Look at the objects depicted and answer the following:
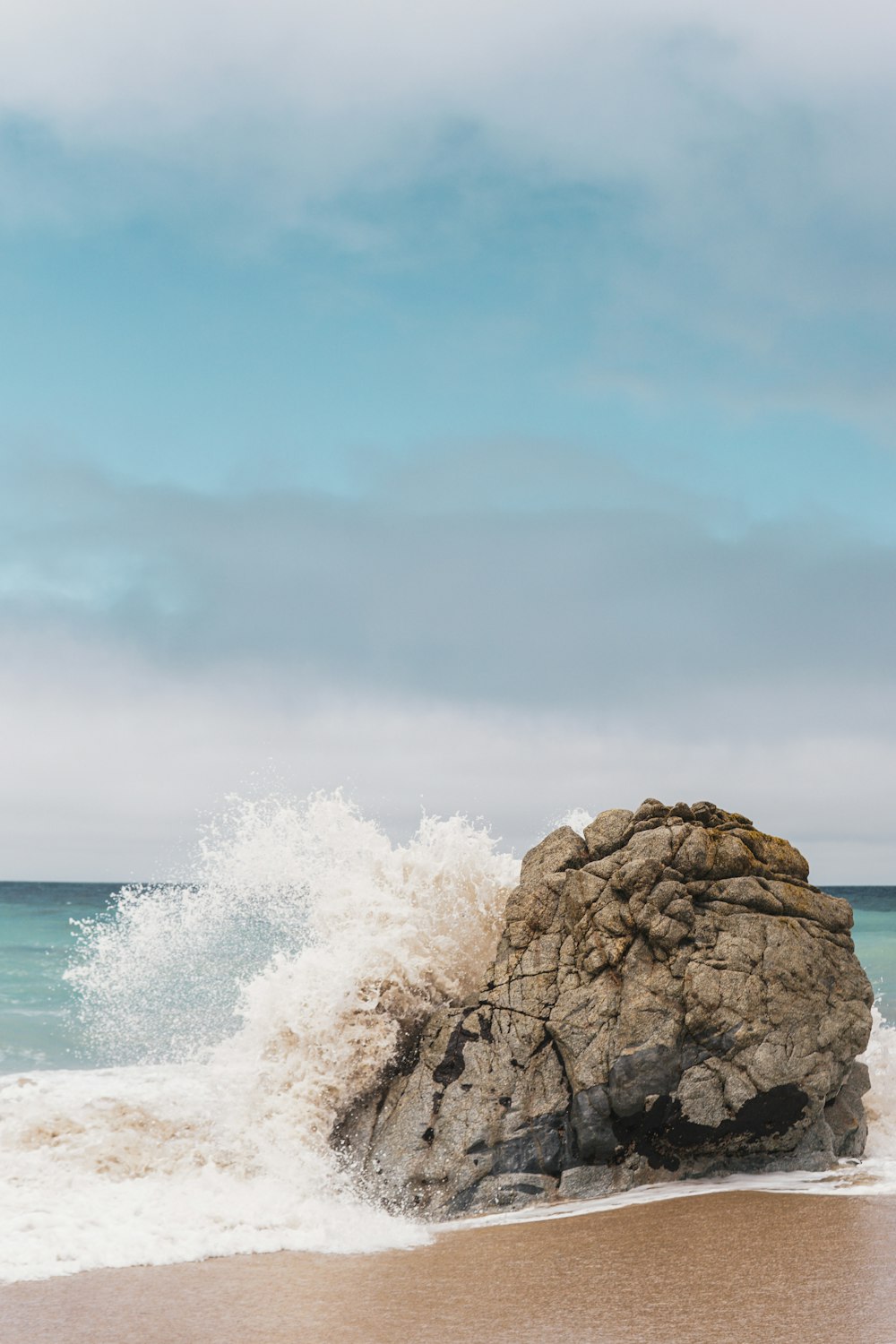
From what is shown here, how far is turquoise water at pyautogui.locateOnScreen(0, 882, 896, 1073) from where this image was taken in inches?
575

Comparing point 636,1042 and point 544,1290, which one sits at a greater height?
point 636,1042

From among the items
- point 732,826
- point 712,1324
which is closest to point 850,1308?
point 712,1324

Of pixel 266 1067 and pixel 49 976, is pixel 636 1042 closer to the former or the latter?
pixel 266 1067

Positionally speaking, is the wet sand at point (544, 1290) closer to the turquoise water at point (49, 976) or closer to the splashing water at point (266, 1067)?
the splashing water at point (266, 1067)

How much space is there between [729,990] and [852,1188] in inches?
60.0

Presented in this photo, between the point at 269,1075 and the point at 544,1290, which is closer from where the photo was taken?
the point at 544,1290

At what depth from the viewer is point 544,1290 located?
6.02 m

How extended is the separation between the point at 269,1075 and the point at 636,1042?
9.85ft

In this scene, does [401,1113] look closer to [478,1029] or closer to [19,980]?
[478,1029]

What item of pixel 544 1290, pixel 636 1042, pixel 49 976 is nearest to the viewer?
pixel 544 1290

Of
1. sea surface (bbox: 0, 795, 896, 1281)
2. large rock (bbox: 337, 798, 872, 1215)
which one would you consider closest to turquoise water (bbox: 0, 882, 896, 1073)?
sea surface (bbox: 0, 795, 896, 1281)

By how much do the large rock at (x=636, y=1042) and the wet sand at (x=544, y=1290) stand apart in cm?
61

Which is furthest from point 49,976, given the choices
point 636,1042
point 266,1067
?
point 636,1042

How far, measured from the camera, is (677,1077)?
7.85m
